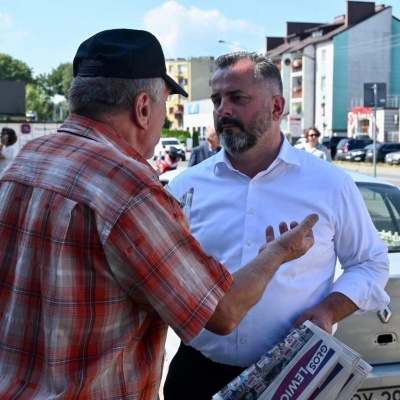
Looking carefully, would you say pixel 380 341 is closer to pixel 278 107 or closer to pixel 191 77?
pixel 278 107

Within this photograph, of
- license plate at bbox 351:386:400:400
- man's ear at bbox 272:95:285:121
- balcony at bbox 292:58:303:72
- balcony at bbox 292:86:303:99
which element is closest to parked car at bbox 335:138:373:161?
balcony at bbox 292:86:303:99

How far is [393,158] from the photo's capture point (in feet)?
134

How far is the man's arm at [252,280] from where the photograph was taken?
6.09ft

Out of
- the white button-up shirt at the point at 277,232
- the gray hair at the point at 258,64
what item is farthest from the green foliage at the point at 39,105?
the white button-up shirt at the point at 277,232

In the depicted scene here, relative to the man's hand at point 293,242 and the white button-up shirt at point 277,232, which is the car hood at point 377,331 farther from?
the man's hand at point 293,242

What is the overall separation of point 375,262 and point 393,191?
2584 mm

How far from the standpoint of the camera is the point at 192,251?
1.80m

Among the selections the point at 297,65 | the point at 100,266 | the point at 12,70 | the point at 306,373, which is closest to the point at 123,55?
the point at 100,266

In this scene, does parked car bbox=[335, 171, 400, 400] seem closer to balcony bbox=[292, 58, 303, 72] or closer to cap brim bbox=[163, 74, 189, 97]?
cap brim bbox=[163, 74, 189, 97]

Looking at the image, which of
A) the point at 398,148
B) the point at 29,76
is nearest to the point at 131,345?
the point at 398,148

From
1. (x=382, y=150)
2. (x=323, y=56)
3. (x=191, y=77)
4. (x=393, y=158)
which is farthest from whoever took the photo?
(x=191, y=77)

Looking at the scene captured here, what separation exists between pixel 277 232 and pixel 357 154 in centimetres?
4301

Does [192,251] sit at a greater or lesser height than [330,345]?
greater

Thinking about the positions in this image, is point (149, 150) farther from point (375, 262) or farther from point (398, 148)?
point (398, 148)
